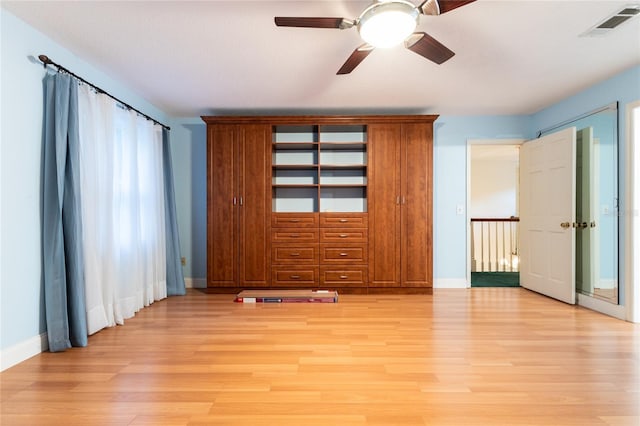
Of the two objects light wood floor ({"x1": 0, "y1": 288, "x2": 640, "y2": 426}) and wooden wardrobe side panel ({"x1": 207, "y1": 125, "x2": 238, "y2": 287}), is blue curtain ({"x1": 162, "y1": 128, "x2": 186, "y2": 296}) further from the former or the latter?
light wood floor ({"x1": 0, "y1": 288, "x2": 640, "y2": 426})

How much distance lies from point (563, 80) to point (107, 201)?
4.79 m

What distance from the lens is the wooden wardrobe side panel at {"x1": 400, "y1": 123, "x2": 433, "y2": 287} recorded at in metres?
4.36

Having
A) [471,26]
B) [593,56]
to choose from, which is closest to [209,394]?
[471,26]

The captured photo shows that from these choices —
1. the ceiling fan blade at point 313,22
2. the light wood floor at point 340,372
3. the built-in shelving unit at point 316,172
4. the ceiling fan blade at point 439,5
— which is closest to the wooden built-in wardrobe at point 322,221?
the built-in shelving unit at point 316,172

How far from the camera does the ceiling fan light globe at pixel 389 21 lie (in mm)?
1934

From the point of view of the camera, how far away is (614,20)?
2393mm

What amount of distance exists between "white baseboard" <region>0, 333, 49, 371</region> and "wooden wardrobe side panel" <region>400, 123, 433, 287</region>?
12.1 ft

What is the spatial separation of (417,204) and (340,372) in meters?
2.77

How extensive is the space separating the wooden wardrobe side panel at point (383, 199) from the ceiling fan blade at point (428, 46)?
1.88 metres

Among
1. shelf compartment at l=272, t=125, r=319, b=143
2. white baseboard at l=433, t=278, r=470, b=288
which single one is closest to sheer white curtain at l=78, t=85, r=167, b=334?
shelf compartment at l=272, t=125, r=319, b=143

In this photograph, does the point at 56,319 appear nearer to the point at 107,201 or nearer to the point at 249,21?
the point at 107,201

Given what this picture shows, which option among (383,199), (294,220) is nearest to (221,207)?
(294,220)

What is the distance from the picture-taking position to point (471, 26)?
2.45 m

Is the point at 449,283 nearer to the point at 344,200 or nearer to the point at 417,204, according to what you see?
the point at 417,204
